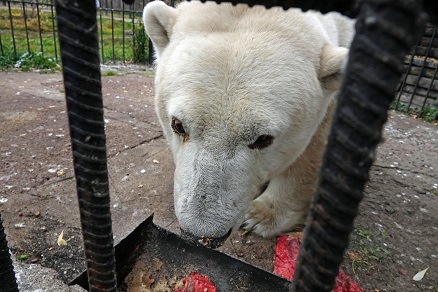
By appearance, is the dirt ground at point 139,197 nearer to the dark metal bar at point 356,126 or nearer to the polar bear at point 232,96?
the polar bear at point 232,96

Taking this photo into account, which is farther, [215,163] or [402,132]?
[402,132]

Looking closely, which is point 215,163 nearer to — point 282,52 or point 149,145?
point 282,52

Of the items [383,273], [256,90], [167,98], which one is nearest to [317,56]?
[256,90]

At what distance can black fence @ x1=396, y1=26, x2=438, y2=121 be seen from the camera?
18.6 feet

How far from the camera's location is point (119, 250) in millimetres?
1607

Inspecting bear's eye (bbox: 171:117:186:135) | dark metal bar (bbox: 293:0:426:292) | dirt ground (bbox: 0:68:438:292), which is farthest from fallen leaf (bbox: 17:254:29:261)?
dark metal bar (bbox: 293:0:426:292)

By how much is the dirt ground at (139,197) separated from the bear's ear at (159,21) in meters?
1.01

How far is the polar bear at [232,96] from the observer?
1.58 m

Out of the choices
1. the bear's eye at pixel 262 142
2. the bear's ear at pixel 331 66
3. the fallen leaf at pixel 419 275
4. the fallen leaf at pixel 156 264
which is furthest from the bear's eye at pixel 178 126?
the fallen leaf at pixel 419 275

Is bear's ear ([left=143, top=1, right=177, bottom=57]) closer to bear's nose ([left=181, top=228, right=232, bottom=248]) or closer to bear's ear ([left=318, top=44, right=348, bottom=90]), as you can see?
bear's ear ([left=318, top=44, right=348, bottom=90])

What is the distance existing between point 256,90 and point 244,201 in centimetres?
54

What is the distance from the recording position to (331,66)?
1867mm

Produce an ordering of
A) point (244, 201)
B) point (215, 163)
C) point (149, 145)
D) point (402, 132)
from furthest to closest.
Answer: point (402, 132)
point (149, 145)
point (244, 201)
point (215, 163)

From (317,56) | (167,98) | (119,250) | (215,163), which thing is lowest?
(119,250)
